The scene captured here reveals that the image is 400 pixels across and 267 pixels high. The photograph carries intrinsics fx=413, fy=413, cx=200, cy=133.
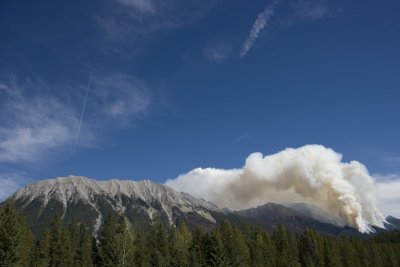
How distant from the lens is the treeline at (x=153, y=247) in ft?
314

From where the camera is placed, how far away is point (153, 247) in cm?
10956

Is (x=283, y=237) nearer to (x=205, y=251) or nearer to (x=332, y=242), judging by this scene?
(x=332, y=242)

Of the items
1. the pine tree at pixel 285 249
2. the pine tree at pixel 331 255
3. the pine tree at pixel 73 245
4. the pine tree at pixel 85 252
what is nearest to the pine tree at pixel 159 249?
the pine tree at pixel 85 252

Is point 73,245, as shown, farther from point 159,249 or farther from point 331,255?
point 331,255

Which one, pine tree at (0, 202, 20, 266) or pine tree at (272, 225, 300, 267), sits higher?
pine tree at (272, 225, 300, 267)

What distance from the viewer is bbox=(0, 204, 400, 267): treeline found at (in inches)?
3770

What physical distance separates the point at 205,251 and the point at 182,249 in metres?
6.37

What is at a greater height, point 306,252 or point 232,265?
point 306,252

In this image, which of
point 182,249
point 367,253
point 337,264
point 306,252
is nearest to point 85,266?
point 182,249

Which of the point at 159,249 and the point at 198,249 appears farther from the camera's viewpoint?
the point at 198,249

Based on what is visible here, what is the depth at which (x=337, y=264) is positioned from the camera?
469 feet

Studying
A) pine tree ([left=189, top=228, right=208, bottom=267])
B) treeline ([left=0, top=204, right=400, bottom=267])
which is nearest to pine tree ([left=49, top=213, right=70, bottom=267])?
treeline ([left=0, top=204, right=400, bottom=267])

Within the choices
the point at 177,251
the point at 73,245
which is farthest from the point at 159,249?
the point at 73,245

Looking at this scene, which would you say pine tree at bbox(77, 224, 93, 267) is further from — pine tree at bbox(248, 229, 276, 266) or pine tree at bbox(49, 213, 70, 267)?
pine tree at bbox(248, 229, 276, 266)
